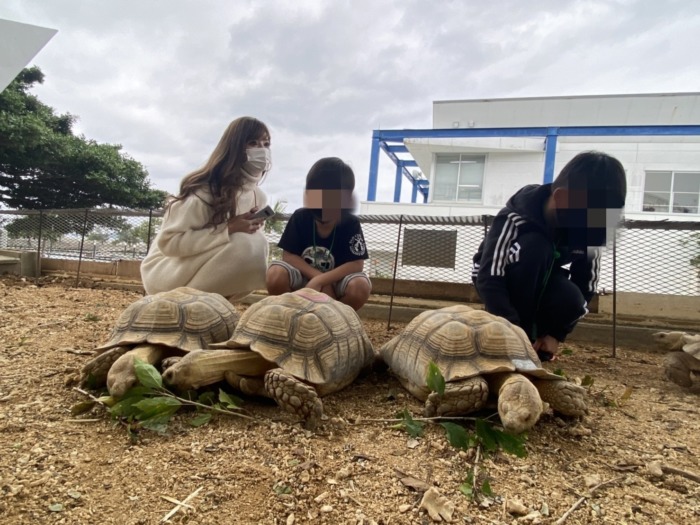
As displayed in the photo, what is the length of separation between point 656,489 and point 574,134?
14192 millimetres

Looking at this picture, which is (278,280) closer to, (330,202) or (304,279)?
(304,279)

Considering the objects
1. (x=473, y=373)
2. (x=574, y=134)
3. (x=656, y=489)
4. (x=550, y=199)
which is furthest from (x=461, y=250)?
(x=574, y=134)

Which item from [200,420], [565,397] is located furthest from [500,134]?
[200,420]

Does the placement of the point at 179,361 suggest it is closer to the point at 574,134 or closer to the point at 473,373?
the point at 473,373

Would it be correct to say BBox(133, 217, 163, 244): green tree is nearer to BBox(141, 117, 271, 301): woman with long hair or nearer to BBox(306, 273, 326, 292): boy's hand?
BBox(141, 117, 271, 301): woman with long hair

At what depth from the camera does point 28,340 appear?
7.33 ft

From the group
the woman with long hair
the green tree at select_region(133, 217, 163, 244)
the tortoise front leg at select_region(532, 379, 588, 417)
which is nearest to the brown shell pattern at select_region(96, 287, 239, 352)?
the woman with long hair

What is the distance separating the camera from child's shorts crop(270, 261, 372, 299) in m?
2.45

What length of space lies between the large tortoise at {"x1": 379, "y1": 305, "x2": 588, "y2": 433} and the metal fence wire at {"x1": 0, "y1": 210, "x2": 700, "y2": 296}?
1.40 metres

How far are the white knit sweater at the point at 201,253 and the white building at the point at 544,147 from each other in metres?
11.3

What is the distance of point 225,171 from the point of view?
2.49 metres

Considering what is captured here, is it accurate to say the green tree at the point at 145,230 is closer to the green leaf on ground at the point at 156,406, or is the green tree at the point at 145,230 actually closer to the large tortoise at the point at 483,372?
the green leaf on ground at the point at 156,406

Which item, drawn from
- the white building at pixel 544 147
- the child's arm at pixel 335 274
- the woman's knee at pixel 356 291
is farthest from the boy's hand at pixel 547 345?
the white building at pixel 544 147

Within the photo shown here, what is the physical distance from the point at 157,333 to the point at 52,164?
16.1 meters
